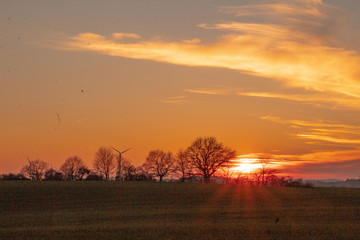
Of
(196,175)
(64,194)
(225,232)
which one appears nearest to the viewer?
(225,232)

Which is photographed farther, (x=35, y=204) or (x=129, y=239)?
(x=35, y=204)

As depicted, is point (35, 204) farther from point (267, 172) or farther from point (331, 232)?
point (267, 172)

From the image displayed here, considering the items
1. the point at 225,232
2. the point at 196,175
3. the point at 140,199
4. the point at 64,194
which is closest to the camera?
the point at 225,232

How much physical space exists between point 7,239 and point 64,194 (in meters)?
39.8

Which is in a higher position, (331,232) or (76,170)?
(76,170)

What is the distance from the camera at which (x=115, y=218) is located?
3475 cm

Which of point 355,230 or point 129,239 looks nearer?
point 129,239

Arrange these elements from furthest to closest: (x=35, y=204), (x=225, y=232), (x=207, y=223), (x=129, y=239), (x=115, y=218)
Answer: (x=35, y=204)
(x=115, y=218)
(x=207, y=223)
(x=225, y=232)
(x=129, y=239)

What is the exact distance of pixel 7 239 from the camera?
24.2 meters

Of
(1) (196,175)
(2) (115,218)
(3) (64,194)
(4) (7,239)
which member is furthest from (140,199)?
(1) (196,175)

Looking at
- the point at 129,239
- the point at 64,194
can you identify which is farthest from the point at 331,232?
the point at 64,194

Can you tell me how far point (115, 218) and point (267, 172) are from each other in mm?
116333

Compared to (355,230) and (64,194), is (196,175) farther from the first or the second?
(355,230)

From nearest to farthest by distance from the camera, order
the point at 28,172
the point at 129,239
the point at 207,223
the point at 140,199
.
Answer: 1. the point at 129,239
2. the point at 207,223
3. the point at 140,199
4. the point at 28,172
